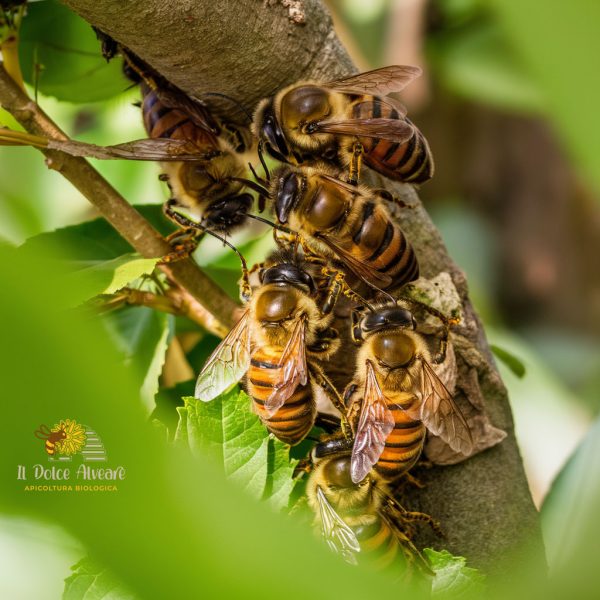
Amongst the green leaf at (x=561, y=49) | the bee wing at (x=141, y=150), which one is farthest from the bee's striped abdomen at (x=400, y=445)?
the green leaf at (x=561, y=49)

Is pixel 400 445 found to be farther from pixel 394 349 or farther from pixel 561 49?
pixel 561 49

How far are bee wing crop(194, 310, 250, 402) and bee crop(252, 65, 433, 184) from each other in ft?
0.67

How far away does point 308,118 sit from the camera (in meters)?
0.84

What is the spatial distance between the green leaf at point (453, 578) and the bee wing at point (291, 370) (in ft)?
0.68

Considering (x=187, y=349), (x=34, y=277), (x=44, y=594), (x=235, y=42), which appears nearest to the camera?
(x=34, y=277)

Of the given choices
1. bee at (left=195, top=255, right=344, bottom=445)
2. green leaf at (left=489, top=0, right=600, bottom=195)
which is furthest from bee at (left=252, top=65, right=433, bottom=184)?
green leaf at (left=489, top=0, right=600, bottom=195)

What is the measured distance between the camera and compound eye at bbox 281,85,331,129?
0.84 meters

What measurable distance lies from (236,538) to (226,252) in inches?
38.7

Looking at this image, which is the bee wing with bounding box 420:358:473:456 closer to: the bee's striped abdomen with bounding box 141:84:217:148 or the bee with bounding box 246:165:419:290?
the bee with bounding box 246:165:419:290

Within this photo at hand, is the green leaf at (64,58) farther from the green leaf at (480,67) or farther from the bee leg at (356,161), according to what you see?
the green leaf at (480,67)

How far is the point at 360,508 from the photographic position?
2.65 feet

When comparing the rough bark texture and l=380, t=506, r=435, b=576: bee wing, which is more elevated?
the rough bark texture

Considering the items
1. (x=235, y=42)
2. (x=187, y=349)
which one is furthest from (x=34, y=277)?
(x=187, y=349)

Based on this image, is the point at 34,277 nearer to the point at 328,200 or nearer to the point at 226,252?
→ the point at 328,200
